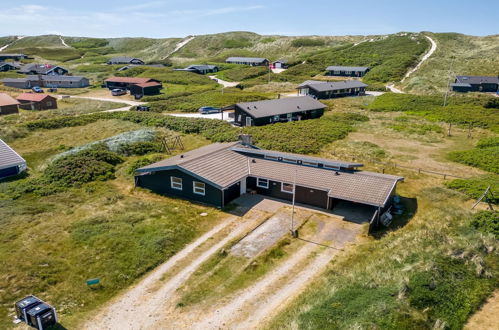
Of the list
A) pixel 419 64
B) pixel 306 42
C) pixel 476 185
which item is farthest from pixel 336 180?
pixel 306 42

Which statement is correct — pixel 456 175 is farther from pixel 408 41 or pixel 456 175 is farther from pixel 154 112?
pixel 408 41

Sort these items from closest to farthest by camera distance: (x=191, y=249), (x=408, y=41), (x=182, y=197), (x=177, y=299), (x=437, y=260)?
(x=177, y=299), (x=437, y=260), (x=191, y=249), (x=182, y=197), (x=408, y=41)

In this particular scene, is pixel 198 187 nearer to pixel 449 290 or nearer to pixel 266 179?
pixel 266 179

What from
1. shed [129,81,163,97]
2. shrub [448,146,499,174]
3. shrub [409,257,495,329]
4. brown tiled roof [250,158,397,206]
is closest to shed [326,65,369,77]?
shed [129,81,163,97]

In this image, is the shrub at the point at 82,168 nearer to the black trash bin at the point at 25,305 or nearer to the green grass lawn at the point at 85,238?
the green grass lawn at the point at 85,238

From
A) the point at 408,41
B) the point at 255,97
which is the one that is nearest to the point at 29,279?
the point at 255,97

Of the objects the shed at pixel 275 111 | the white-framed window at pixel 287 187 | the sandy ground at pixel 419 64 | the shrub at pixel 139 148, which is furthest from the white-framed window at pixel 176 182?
the sandy ground at pixel 419 64
